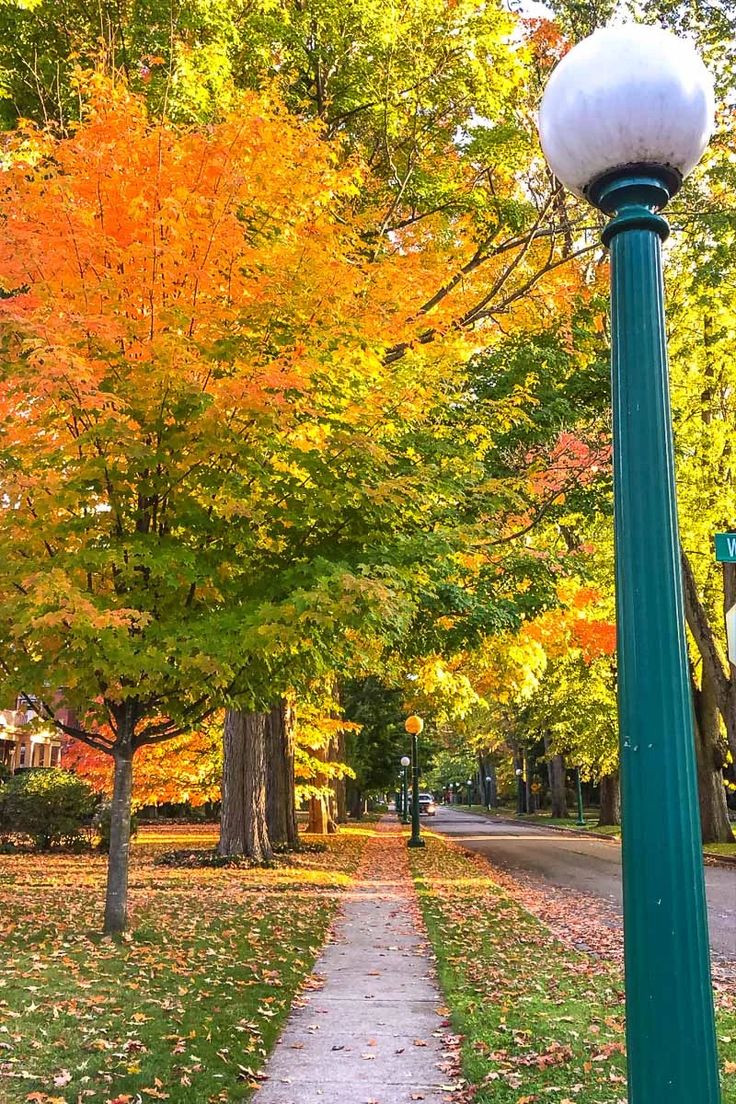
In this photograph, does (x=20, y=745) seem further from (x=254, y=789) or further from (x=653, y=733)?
(x=653, y=733)

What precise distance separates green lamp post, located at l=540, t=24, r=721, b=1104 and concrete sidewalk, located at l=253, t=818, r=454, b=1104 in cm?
353

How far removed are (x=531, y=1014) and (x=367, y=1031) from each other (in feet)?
4.04

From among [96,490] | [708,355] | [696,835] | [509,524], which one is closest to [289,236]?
[96,490]

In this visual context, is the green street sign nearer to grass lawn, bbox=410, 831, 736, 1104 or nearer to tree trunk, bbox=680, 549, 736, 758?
grass lawn, bbox=410, 831, 736, 1104

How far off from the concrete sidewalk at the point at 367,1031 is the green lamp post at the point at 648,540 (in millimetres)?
3531

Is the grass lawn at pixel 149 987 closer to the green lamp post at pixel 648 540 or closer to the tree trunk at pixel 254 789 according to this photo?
the green lamp post at pixel 648 540

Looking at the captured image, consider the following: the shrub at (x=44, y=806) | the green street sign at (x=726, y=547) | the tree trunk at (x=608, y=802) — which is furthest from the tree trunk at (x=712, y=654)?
the tree trunk at (x=608, y=802)

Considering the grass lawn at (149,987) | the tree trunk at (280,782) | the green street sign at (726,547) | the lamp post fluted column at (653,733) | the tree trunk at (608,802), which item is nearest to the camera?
the lamp post fluted column at (653,733)

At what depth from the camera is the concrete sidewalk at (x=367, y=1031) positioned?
5.05m

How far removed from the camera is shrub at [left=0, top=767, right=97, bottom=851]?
19.5m

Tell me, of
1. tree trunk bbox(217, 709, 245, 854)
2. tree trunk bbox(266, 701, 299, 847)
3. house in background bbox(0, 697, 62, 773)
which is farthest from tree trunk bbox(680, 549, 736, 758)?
house in background bbox(0, 697, 62, 773)

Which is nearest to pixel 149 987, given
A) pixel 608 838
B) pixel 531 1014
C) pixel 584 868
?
pixel 531 1014

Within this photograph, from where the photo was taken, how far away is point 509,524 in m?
15.5

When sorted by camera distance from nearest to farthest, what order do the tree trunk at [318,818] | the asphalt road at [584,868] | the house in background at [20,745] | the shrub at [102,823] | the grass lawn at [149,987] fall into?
the grass lawn at [149,987]
the asphalt road at [584,868]
the shrub at [102,823]
the tree trunk at [318,818]
the house in background at [20,745]
